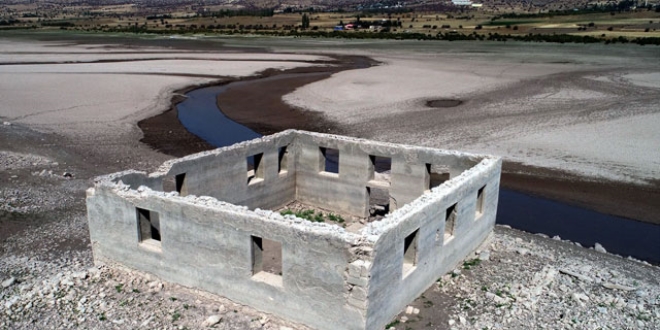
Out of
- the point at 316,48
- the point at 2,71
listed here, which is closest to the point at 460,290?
the point at 2,71

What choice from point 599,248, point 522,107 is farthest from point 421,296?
point 522,107

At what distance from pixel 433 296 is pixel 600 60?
49393 mm

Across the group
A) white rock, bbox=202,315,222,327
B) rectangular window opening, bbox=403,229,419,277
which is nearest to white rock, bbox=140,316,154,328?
white rock, bbox=202,315,222,327

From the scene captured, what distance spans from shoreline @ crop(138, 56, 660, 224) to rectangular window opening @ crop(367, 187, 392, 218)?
5641mm

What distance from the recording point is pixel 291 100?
41000mm

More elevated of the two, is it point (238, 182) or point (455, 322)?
point (238, 182)

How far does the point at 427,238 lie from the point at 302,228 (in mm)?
3264

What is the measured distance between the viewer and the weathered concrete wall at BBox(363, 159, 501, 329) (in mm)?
11700

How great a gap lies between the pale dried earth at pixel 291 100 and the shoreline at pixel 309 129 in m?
1.35

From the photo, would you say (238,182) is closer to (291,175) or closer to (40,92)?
(291,175)

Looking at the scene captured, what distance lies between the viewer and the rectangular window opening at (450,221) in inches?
580

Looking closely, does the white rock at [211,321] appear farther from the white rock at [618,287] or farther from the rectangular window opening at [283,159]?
the white rock at [618,287]

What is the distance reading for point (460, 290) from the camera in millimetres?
14555

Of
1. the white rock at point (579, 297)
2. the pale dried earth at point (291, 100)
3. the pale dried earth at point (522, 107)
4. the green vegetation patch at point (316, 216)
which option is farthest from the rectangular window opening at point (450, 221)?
the pale dried earth at point (522, 107)
